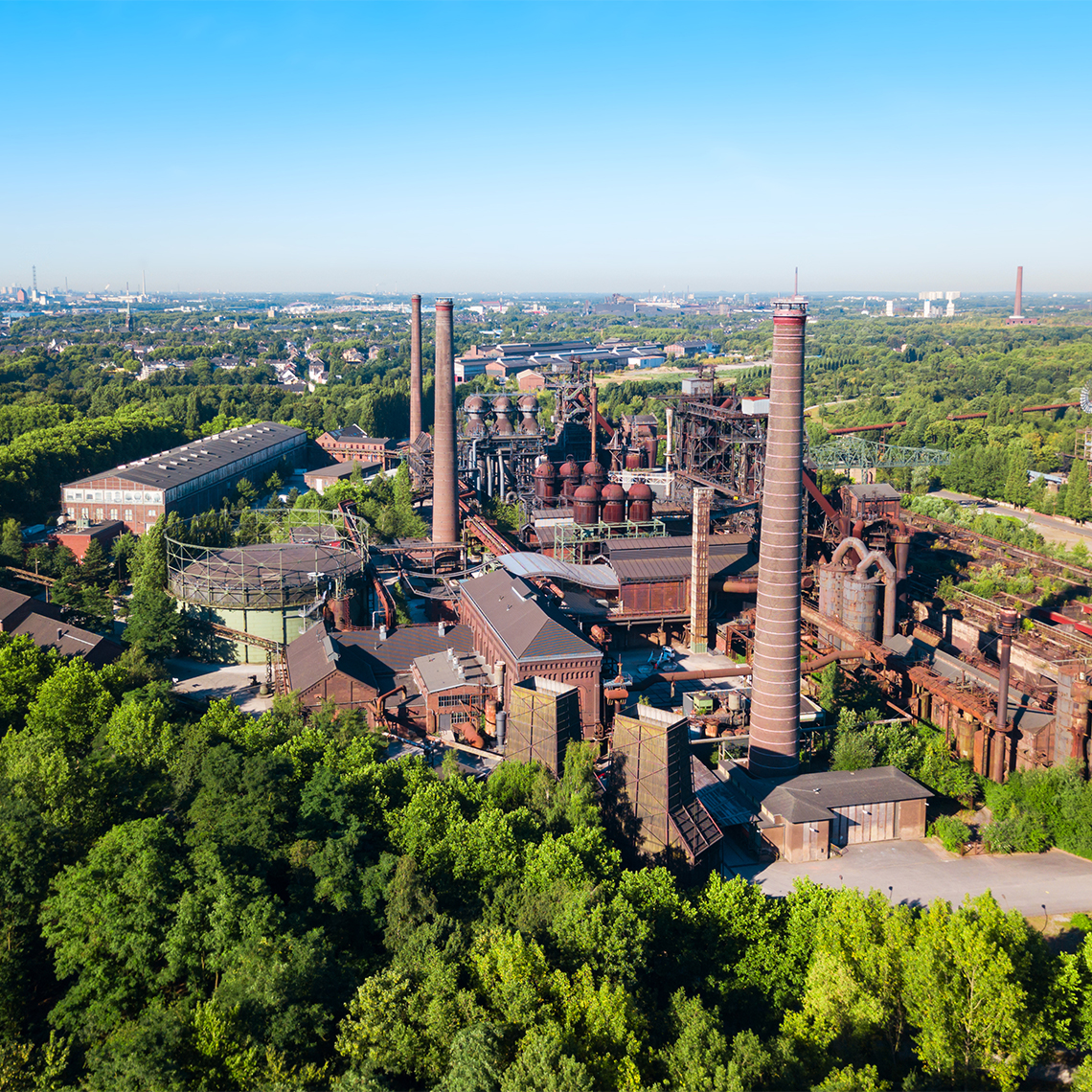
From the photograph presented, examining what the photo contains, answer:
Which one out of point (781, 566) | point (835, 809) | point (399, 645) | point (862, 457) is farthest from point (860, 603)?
point (862, 457)

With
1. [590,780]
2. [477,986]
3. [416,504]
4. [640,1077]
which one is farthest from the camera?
[416,504]

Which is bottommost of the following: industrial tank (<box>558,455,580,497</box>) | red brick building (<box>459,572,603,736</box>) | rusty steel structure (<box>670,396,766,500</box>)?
red brick building (<box>459,572,603,736</box>)

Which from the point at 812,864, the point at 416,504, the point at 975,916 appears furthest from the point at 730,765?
the point at 416,504

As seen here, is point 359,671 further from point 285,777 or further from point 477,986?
point 477,986

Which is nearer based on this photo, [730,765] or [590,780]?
[590,780]

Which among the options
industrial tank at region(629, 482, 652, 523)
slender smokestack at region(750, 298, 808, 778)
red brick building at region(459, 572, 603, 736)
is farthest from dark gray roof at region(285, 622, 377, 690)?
industrial tank at region(629, 482, 652, 523)

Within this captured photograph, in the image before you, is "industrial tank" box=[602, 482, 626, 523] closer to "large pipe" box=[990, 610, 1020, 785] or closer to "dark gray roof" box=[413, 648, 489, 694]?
"dark gray roof" box=[413, 648, 489, 694]

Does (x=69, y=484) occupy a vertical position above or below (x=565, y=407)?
below
